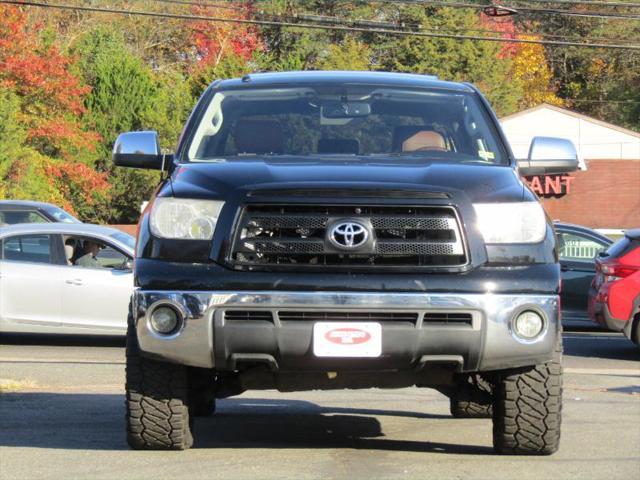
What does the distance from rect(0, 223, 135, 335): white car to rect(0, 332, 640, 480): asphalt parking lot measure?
2628mm

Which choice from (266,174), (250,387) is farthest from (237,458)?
(266,174)

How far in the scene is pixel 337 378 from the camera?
22.8 ft

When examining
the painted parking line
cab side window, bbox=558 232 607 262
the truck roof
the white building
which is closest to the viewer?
the truck roof

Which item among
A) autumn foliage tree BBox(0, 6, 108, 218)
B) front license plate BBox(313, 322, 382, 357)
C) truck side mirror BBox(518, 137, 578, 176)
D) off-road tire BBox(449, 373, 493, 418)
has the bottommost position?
autumn foliage tree BBox(0, 6, 108, 218)

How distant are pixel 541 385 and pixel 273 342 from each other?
147cm

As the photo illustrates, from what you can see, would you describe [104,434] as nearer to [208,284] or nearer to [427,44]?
[208,284]

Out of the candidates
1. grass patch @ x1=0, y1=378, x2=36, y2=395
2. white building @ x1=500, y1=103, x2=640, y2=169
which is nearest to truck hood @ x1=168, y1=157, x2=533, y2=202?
grass patch @ x1=0, y1=378, x2=36, y2=395

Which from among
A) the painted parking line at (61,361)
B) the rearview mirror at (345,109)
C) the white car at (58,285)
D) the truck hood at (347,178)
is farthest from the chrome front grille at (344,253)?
the white car at (58,285)

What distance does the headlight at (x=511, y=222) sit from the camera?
22.0 feet

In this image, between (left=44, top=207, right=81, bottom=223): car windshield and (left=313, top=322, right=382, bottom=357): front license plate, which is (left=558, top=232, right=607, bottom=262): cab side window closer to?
(left=44, top=207, right=81, bottom=223): car windshield

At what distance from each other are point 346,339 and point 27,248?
9908 mm

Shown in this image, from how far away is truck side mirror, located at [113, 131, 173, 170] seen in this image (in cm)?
786

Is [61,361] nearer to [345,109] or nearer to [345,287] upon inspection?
[345,109]

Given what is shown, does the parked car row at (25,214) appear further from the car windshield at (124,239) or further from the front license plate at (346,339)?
the front license plate at (346,339)
